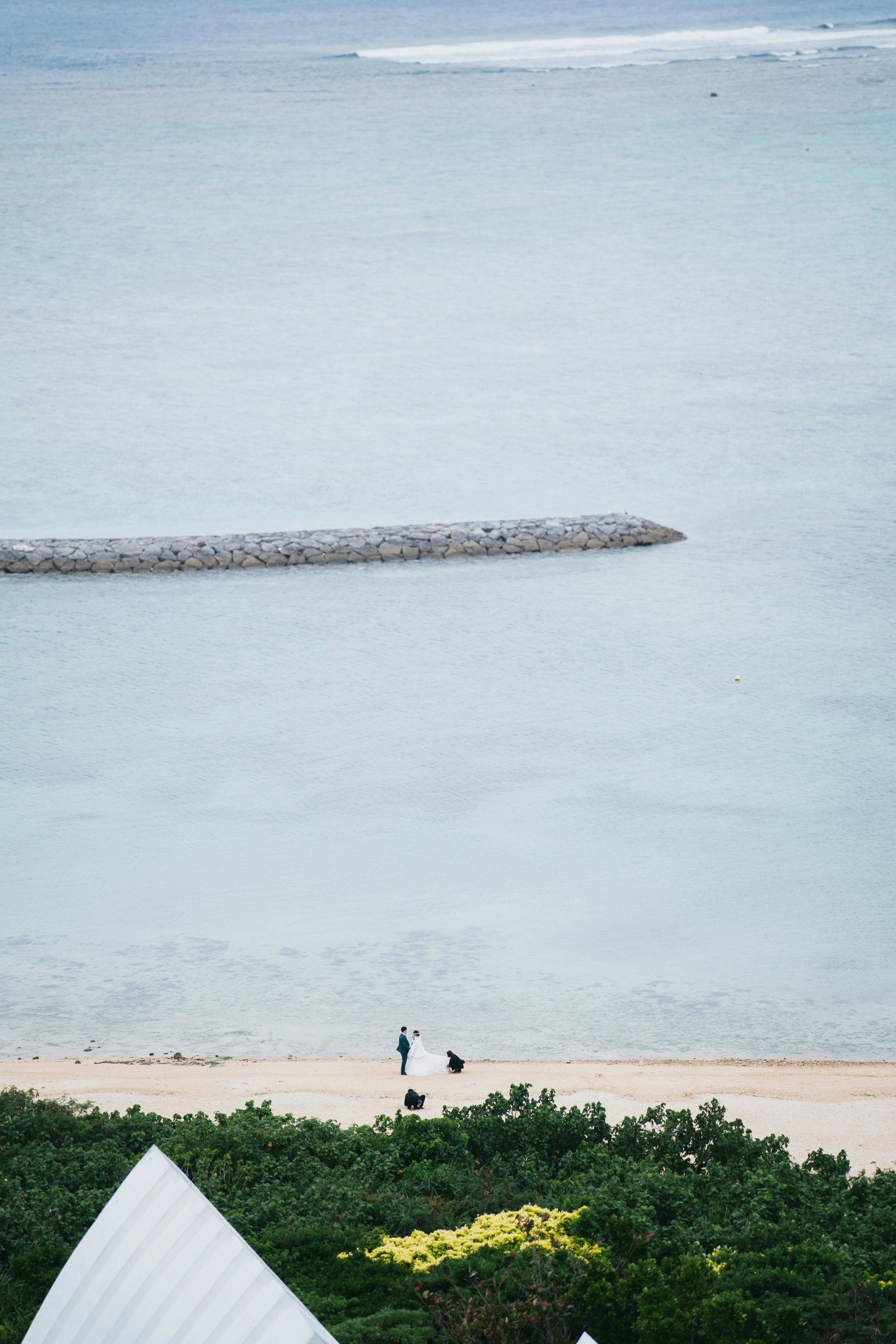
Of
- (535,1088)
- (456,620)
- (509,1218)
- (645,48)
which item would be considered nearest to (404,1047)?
→ (535,1088)

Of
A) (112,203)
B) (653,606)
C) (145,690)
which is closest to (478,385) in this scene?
(653,606)

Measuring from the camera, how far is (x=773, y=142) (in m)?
72.8

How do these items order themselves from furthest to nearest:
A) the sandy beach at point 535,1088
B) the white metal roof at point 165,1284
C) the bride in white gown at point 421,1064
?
the bride in white gown at point 421,1064 → the sandy beach at point 535,1088 → the white metal roof at point 165,1284

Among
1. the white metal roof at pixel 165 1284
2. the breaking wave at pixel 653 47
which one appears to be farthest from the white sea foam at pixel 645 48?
the white metal roof at pixel 165 1284

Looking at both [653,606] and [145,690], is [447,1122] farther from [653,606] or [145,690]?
[653,606]

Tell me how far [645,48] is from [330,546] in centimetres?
8956

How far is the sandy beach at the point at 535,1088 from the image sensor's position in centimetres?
1227

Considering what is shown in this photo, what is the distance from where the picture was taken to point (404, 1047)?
13688 millimetres

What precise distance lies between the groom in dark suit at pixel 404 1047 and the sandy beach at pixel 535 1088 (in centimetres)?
16

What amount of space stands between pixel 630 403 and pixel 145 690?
1981 cm

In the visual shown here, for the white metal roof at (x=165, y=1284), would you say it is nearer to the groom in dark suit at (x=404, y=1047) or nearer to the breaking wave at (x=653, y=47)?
the groom in dark suit at (x=404, y=1047)

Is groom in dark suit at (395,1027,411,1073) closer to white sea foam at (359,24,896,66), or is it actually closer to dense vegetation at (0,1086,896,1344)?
dense vegetation at (0,1086,896,1344)

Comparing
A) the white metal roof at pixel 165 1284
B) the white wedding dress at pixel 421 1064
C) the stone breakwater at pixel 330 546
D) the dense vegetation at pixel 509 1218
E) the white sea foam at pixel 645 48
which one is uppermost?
→ the white sea foam at pixel 645 48

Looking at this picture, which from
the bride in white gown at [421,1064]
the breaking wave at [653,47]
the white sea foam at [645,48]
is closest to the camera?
the bride in white gown at [421,1064]
